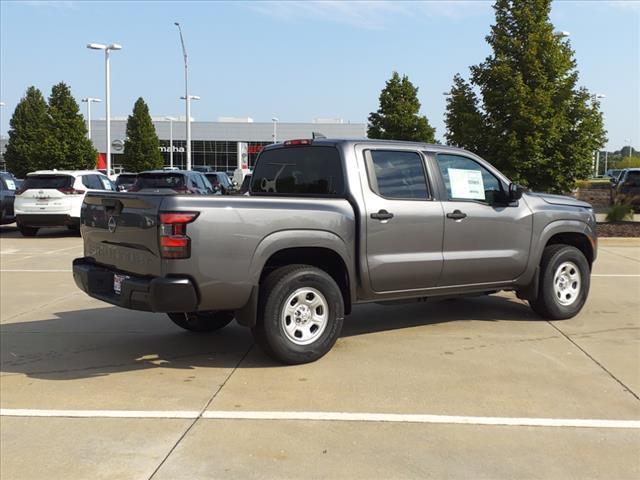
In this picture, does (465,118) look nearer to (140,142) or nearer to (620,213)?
(620,213)

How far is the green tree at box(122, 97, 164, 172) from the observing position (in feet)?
172

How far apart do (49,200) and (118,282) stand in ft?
41.5

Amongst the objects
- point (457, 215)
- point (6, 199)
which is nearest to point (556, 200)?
point (457, 215)

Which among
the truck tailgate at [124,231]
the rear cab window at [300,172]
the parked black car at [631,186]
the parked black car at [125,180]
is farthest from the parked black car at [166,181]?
the parked black car at [631,186]

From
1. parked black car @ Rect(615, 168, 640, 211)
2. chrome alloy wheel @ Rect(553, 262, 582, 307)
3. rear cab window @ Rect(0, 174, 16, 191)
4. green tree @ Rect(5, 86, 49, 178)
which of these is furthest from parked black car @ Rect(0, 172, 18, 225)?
green tree @ Rect(5, 86, 49, 178)

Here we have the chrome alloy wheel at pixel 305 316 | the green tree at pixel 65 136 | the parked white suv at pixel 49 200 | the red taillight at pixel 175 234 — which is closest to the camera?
the red taillight at pixel 175 234

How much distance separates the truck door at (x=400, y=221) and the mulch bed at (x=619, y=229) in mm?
11948

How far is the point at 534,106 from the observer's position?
15.7 m

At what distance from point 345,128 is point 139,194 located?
280 ft

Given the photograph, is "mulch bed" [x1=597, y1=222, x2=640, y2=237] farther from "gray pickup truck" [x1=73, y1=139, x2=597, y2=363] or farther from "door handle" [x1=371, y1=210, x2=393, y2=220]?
"door handle" [x1=371, y1=210, x2=393, y2=220]

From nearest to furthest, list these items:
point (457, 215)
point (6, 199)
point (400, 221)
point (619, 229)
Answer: point (400, 221)
point (457, 215)
point (619, 229)
point (6, 199)

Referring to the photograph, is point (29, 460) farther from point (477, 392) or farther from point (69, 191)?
point (69, 191)

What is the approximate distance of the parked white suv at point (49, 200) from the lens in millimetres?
16656

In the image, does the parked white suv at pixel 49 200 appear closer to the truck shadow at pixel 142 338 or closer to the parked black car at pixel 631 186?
the truck shadow at pixel 142 338
